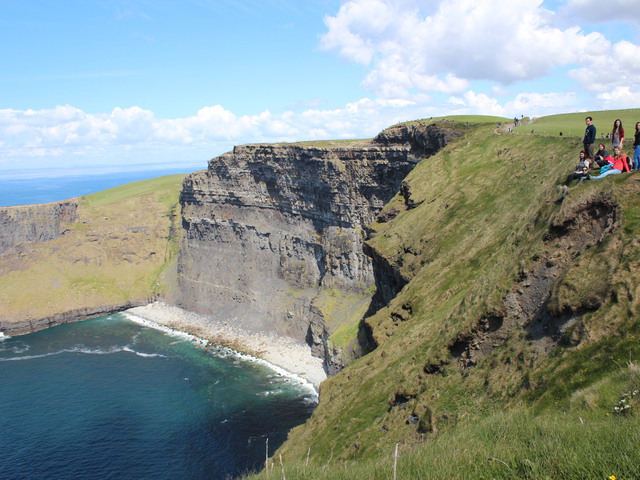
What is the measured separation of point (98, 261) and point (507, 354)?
144 meters

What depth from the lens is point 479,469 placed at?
Answer: 38.5 feet

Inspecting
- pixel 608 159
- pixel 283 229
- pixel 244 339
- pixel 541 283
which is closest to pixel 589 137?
pixel 608 159

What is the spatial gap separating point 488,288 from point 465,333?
10.7 feet

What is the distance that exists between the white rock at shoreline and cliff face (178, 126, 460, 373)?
2948 millimetres

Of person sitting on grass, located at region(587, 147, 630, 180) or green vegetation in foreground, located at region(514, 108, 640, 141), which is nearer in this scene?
person sitting on grass, located at region(587, 147, 630, 180)

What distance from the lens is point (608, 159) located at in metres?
24.3

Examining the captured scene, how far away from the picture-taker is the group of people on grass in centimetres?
2250

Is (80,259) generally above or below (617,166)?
below

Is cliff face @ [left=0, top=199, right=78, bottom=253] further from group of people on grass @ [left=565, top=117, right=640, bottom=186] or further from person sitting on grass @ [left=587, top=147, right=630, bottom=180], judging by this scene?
person sitting on grass @ [left=587, top=147, right=630, bottom=180]

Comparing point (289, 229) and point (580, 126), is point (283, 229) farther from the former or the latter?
point (580, 126)

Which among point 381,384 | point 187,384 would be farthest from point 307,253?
point 381,384

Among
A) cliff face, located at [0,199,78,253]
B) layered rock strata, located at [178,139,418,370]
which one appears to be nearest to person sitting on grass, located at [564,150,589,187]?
layered rock strata, located at [178,139,418,370]

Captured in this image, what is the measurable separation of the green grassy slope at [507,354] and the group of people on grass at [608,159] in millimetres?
1932

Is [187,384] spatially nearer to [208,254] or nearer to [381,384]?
[208,254]
